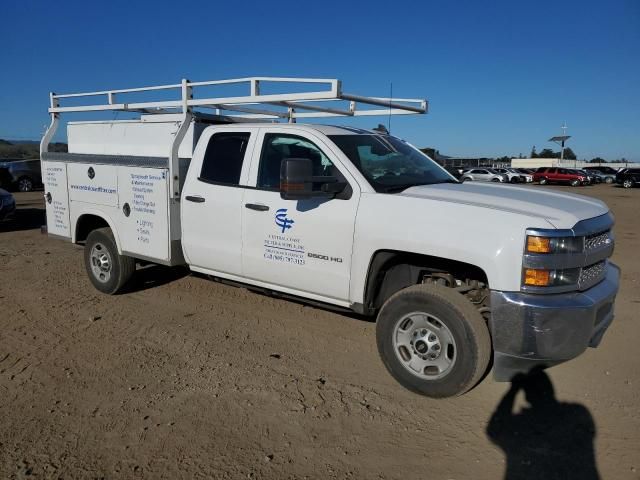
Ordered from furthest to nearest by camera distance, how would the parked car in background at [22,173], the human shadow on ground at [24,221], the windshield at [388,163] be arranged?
the parked car in background at [22,173] < the human shadow on ground at [24,221] < the windshield at [388,163]

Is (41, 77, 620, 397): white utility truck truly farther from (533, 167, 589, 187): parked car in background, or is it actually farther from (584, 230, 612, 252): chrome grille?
(533, 167, 589, 187): parked car in background

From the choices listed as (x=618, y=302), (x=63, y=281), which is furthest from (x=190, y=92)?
(x=618, y=302)

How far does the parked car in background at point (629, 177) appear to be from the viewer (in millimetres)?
37906

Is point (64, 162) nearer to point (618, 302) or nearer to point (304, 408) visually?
point (304, 408)

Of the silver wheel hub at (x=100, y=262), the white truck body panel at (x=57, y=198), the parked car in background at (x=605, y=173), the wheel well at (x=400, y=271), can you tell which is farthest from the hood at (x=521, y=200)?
the parked car in background at (x=605, y=173)

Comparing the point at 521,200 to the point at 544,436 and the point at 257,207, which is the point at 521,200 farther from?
the point at 257,207

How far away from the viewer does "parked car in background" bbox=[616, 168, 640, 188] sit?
124ft

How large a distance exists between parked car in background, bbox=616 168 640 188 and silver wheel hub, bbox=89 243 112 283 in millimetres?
40637

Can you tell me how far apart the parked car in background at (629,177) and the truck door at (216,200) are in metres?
40.5

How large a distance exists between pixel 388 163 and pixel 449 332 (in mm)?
1636

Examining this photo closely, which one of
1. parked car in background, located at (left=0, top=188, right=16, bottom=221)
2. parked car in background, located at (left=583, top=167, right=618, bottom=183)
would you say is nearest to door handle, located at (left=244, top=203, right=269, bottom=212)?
parked car in background, located at (left=0, top=188, right=16, bottom=221)

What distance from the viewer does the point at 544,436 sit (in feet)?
10.8

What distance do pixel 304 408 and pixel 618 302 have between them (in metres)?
4.27

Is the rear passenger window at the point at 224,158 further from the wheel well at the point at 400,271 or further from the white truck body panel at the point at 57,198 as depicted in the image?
the white truck body panel at the point at 57,198
